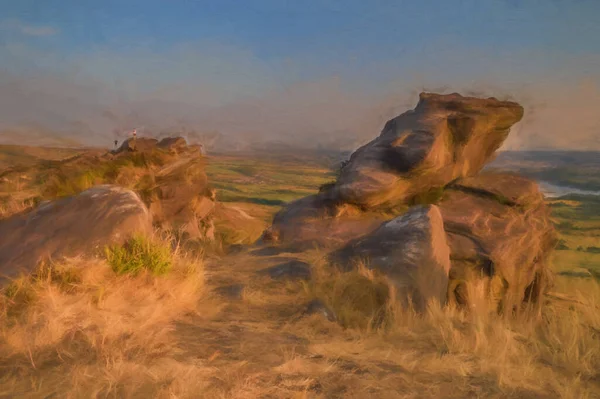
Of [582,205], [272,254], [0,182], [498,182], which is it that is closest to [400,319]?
[272,254]

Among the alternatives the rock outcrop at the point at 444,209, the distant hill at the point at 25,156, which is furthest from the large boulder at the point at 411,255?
the distant hill at the point at 25,156

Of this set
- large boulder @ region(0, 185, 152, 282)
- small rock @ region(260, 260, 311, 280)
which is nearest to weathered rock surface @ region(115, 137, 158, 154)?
large boulder @ region(0, 185, 152, 282)

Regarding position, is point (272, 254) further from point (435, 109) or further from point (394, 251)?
point (435, 109)

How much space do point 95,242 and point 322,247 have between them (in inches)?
302

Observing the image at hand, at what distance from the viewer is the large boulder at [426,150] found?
1578cm

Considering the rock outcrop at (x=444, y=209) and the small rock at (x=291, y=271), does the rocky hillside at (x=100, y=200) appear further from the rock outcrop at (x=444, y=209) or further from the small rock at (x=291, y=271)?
the rock outcrop at (x=444, y=209)

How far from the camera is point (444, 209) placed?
13.1 m

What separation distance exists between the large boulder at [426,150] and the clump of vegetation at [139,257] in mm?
8771

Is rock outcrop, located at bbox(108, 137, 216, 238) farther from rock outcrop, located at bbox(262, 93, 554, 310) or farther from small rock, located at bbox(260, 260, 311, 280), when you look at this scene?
small rock, located at bbox(260, 260, 311, 280)

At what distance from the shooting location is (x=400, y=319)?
23.8 ft

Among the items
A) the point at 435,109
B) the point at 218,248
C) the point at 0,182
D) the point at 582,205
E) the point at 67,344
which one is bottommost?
the point at 582,205

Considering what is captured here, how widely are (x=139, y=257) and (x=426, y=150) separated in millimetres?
10475

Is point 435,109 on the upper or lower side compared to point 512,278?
upper

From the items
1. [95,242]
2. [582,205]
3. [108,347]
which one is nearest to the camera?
[108,347]
